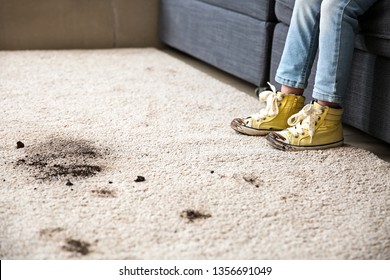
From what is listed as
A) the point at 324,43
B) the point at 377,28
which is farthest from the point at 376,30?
the point at 324,43

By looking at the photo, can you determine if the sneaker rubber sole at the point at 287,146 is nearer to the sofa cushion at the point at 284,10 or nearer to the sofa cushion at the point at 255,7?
the sofa cushion at the point at 284,10

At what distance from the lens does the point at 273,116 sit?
1687 millimetres

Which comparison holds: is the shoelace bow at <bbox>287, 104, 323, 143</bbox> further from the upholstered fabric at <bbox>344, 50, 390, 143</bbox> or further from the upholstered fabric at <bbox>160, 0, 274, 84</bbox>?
the upholstered fabric at <bbox>160, 0, 274, 84</bbox>

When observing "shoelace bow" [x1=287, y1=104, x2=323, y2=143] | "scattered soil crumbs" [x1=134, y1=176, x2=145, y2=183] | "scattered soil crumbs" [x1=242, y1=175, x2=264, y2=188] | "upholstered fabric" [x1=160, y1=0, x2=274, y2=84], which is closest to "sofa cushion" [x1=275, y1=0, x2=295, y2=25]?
"upholstered fabric" [x1=160, y1=0, x2=274, y2=84]

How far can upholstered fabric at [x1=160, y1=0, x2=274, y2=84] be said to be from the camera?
2.17 meters

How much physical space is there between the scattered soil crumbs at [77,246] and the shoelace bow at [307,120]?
75 cm

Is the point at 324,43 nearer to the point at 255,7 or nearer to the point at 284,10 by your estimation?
the point at 284,10

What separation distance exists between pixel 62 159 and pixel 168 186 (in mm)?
318

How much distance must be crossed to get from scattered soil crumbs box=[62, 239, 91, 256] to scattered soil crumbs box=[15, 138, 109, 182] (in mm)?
321

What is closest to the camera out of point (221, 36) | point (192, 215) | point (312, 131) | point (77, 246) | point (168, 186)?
point (77, 246)

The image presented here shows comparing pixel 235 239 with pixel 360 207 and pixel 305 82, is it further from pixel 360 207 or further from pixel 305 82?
pixel 305 82

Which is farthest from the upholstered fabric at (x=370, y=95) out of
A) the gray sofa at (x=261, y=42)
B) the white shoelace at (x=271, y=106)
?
the white shoelace at (x=271, y=106)

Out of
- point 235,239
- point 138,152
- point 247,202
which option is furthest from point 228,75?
point 235,239

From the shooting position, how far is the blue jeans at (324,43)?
1.50 metres
